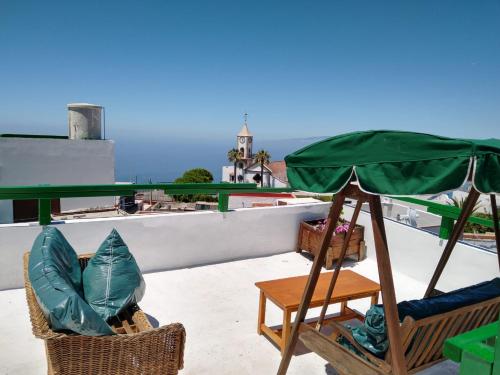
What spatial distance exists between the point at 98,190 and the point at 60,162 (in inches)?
709

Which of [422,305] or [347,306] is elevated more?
[422,305]

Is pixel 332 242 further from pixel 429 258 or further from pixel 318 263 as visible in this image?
pixel 318 263

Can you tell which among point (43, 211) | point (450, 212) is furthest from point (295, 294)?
point (43, 211)

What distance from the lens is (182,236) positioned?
4887mm

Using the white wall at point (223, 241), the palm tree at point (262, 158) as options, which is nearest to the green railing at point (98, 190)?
the white wall at point (223, 241)

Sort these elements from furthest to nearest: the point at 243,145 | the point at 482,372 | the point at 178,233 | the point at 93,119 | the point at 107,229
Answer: the point at 243,145
the point at 93,119
the point at 178,233
the point at 107,229
the point at 482,372

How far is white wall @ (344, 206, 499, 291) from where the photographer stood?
418 cm

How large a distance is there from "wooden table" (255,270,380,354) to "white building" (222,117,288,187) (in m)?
46.3

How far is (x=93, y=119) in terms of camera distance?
68.1ft

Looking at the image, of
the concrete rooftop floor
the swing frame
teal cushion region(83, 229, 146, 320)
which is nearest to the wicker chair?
→ teal cushion region(83, 229, 146, 320)

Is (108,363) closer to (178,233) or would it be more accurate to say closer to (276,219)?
(178,233)

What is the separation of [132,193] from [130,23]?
3436cm

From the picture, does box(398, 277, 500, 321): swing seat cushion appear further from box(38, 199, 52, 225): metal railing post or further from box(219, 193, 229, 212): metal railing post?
box(38, 199, 52, 225): metal railing post

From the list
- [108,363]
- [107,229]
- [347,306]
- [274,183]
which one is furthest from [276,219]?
[274,183]
